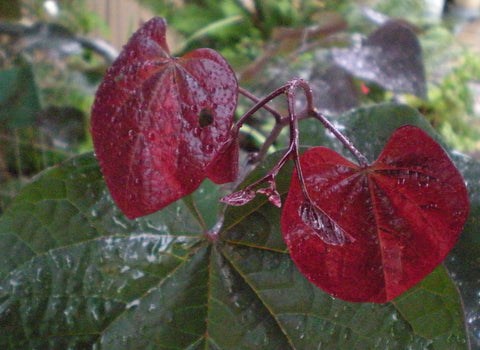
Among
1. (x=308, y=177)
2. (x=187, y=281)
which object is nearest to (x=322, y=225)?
(x=308, y=177)

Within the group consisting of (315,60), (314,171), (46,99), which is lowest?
(46,99)

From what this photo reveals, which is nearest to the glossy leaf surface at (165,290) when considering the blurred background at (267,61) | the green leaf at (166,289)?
the green leaf at (166,289)

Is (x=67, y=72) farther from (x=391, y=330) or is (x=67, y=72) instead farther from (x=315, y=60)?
(x=391, y=330)

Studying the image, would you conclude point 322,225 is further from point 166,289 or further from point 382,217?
point 166,289

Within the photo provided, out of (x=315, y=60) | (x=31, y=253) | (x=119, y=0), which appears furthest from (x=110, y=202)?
(x=119, y=0)

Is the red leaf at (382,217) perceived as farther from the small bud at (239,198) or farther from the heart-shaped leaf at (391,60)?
the heart-shaped leaf at (391,60)

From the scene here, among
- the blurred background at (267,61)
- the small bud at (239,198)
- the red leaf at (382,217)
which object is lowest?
the blurred background at (267,61)
